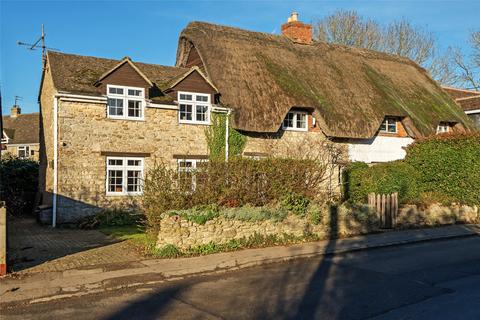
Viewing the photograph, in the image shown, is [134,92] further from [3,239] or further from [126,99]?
[3,239]

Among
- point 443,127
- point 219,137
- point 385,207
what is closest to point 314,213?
point 385,207

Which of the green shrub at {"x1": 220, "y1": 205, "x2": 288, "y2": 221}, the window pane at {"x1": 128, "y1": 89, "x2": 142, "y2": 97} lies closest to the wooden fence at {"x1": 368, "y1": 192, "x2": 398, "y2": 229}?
the green shrub at {"x1": 220, "y1": 205, "x2": 288, "y2": 221}

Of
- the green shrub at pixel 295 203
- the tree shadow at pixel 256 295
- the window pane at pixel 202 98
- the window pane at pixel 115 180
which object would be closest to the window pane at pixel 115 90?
the window pane at pixel 115 180

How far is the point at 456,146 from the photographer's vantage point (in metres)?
20.4

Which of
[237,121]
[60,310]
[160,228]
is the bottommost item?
[60,310]

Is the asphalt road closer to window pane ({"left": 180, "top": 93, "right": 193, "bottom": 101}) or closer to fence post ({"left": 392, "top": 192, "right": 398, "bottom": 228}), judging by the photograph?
fence post ({"left": 392, "top": 192, "right": 398, "bottom": 228})

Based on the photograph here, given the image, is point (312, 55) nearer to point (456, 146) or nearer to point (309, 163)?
point (456, 146)

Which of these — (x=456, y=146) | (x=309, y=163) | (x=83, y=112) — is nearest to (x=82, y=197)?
(x=83, y=112)

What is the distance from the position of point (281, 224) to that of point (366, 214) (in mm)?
3795

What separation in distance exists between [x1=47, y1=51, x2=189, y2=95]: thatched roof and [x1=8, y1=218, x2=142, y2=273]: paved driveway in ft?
18.0

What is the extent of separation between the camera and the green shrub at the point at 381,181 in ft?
64.1

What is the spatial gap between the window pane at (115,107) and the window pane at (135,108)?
37 centimetres

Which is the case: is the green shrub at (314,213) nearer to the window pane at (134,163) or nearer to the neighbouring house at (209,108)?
the neighbouring house at (209,108)

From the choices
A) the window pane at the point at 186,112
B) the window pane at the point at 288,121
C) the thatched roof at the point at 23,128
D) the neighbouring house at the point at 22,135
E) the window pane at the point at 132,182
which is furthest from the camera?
the thatched roof at the point at 23,128
